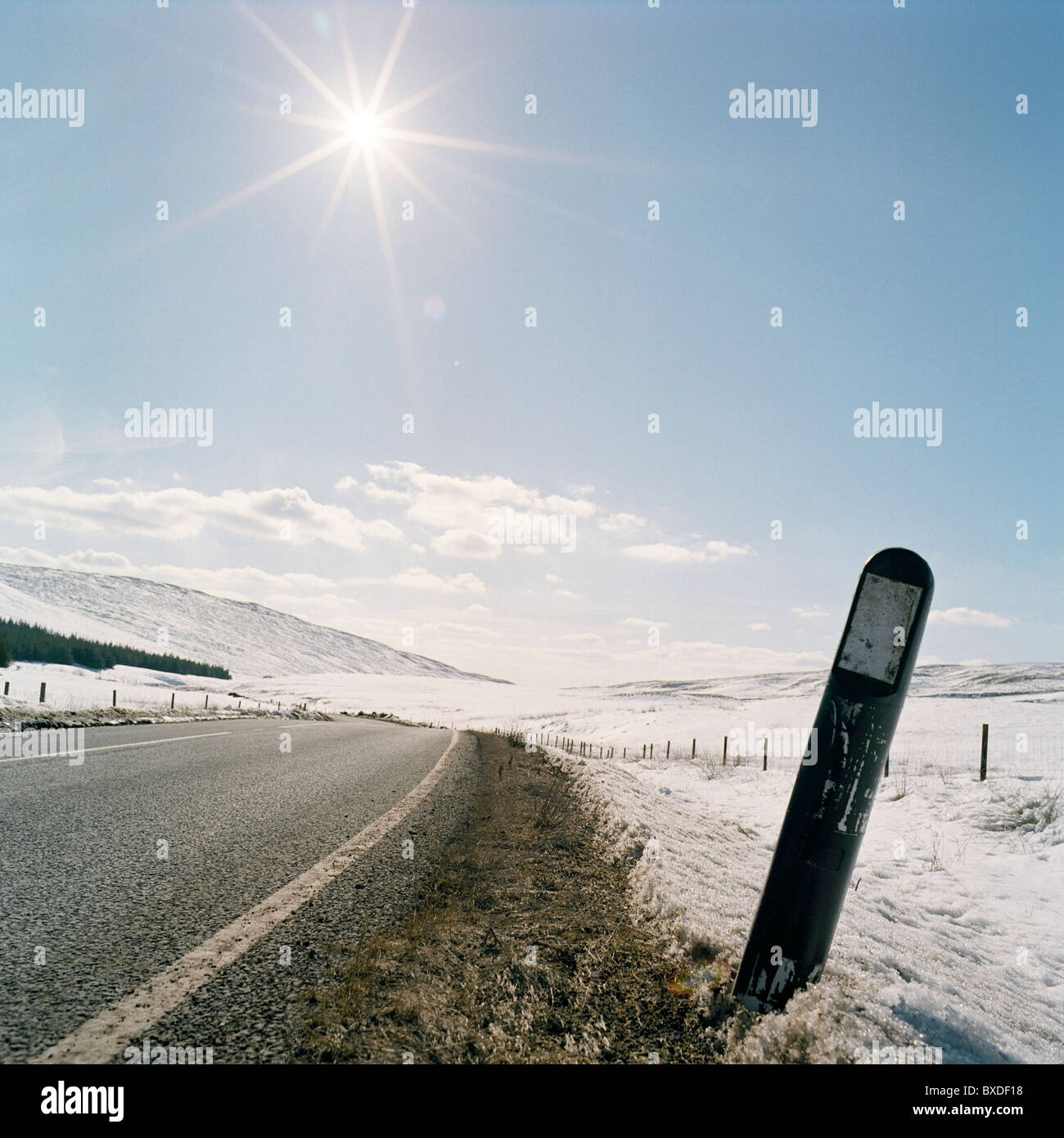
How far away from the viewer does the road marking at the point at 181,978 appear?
75.7 inches

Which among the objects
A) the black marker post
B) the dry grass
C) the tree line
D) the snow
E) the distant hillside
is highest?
the black marker post

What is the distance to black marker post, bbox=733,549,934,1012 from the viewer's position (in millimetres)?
2275

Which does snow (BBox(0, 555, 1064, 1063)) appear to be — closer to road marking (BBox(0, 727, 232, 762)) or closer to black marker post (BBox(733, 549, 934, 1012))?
black marker post (BBox(733, 549, 934, 1012))

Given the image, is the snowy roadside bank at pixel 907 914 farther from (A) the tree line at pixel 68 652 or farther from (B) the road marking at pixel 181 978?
(A) the tree line at pixel 68 652

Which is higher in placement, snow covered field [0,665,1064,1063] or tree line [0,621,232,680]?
snow covered field [0,665,1064,1063]

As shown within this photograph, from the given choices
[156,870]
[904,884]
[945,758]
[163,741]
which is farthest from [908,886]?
[945,758]

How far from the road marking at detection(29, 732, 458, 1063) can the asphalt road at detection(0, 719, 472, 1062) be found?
58 mm

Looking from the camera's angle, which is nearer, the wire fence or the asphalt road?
the asphalt road

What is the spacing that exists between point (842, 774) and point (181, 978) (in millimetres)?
2701

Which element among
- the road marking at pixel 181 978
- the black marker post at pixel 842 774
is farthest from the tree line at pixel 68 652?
the black marker post at pixel 842 774

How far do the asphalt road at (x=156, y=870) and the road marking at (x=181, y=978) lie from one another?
2.3 inches

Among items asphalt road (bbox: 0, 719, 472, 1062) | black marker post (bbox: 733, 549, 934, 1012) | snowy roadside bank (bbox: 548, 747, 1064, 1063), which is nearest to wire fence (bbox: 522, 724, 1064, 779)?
snowy roadside bank (bbox: 548, 747, 1064, 1063)

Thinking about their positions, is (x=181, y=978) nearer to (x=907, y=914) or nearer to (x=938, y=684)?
(x=907, y=914)
